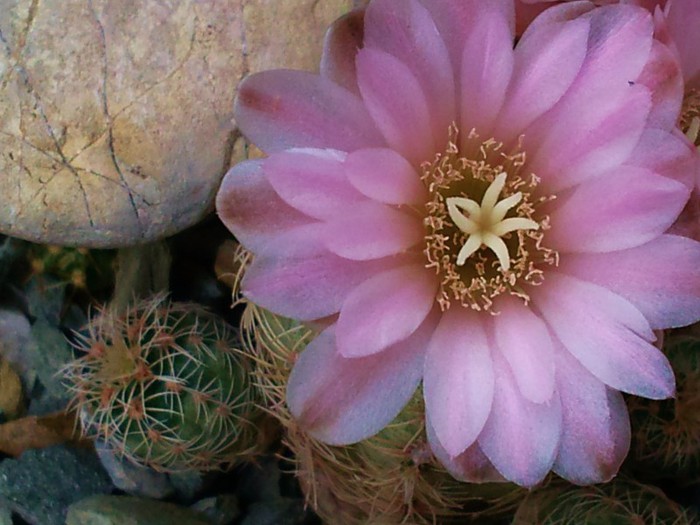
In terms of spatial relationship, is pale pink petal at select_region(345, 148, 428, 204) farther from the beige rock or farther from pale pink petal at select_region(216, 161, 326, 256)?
the beige rock

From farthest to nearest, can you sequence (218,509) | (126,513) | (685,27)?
(218,509) → (126,513) → (685,27)

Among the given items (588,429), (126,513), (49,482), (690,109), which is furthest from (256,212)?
(49,482)

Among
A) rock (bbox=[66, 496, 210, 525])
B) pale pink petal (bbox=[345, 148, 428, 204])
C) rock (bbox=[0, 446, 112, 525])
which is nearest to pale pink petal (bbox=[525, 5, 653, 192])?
pale pink petal (bbox=[345, 148, 428, 204])

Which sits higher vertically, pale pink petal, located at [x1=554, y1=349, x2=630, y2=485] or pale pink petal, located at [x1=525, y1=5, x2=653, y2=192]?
pale pink petal, located at [x1=525, y1=5, x2=653, y2=192]

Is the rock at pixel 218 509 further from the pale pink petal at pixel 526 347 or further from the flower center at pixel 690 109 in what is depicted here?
the flower center at pixel 690 109

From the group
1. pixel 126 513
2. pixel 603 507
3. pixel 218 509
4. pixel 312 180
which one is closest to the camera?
pixel 312 180

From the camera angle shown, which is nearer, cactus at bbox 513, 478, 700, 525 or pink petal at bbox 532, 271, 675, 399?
pink petal at bbox 532, 271, 675, 399

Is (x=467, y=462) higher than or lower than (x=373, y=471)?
higher

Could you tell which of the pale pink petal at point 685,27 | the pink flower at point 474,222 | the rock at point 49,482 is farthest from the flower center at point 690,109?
the rock at point 49,482

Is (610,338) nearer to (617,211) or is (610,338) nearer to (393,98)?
(617,211)
